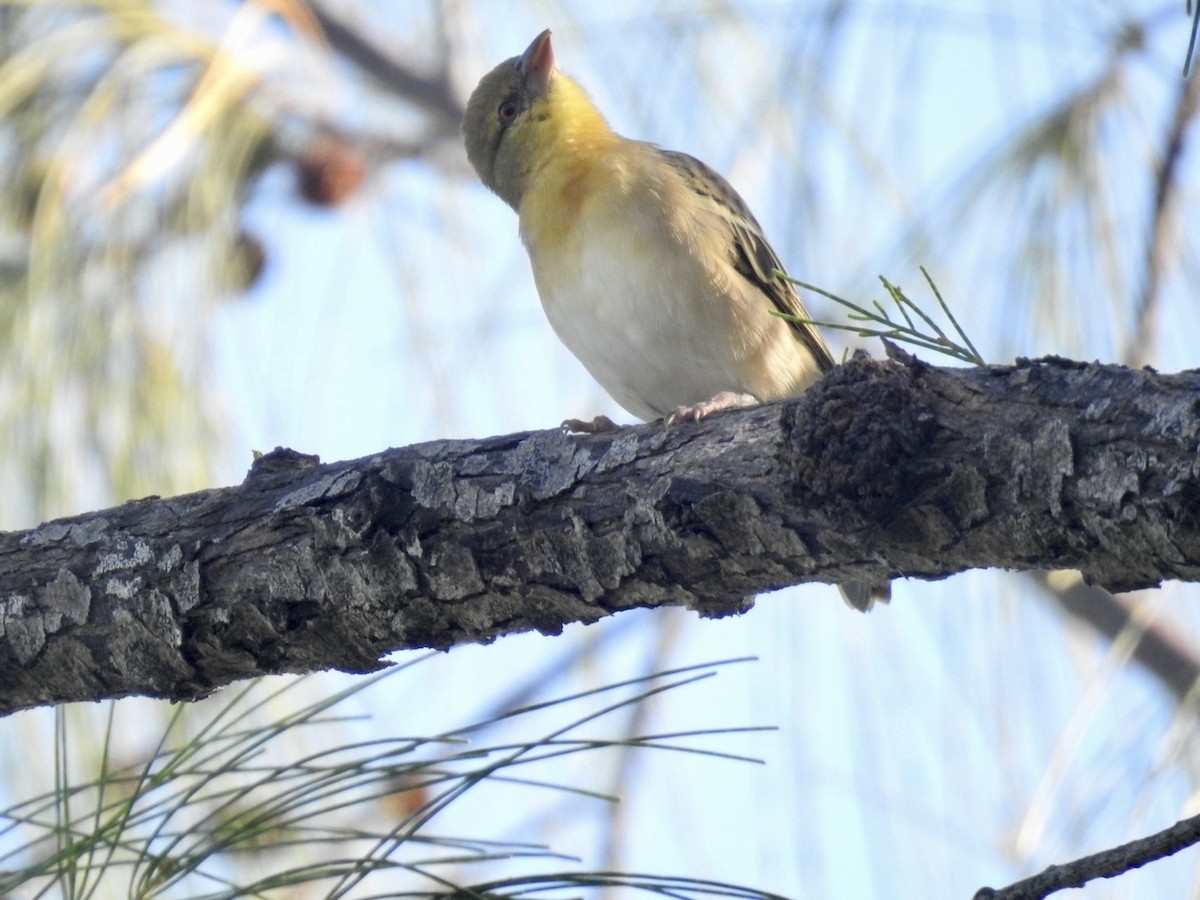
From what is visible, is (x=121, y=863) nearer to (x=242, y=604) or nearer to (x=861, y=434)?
(x=242, y=604)

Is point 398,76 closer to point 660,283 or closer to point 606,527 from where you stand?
point 660,283

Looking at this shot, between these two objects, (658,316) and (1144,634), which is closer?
(658,316)

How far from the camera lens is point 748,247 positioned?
4.14 m

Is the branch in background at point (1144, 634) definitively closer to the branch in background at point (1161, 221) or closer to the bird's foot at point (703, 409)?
the branch in background at point (1161, 221)

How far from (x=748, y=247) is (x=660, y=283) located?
405mm

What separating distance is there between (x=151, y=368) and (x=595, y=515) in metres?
2.02

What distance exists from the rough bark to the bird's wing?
1.78 meters

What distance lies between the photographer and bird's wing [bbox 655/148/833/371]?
411 centimetres

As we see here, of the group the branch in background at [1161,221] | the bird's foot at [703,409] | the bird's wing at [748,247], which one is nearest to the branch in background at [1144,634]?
the branch in background at [1161,221]

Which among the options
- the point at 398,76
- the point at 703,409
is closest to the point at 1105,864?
the point at 703,409

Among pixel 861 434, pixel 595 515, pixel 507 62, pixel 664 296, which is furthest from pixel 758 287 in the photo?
pixel 861 434

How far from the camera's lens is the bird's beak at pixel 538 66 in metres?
4.61

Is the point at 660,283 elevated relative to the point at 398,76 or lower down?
lower down

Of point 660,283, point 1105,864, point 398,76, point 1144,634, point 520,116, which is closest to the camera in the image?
point 1105,864
